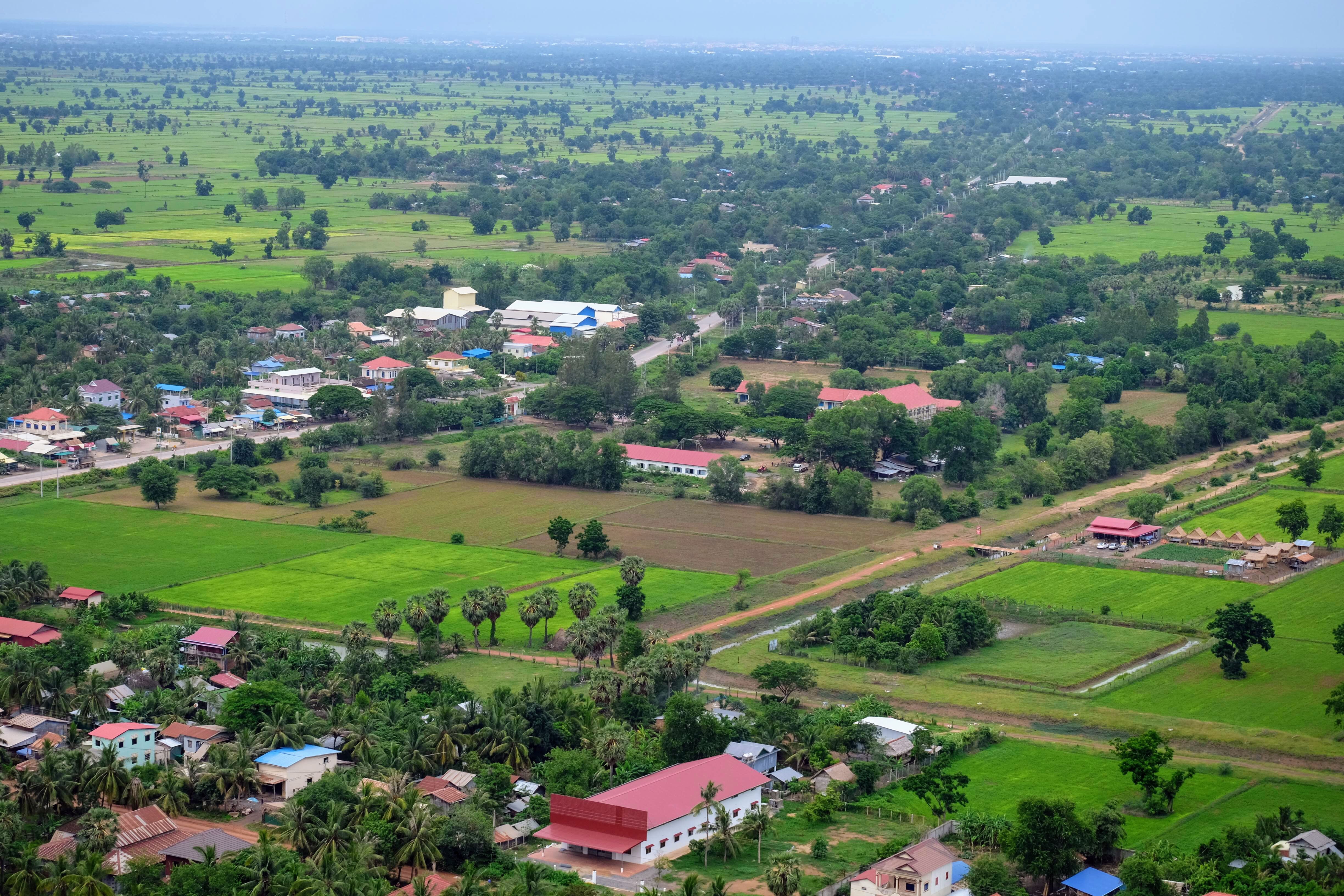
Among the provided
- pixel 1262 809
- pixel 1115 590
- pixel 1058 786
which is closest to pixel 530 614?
pixel 1058 786

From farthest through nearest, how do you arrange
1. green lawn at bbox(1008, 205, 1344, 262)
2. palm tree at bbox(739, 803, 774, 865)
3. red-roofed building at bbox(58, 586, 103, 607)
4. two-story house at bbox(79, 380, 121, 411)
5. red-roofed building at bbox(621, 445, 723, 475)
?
green lawn at bbox(1008, 205, 1344, 262), two-story house at bbox(79, 380, 121, 411), red-roofed building at bbox(621, 445, 723, 475), red-roofed building at bbox(58, 586, 103, 607), palm tree at bbox(739, 803, 774, 865)

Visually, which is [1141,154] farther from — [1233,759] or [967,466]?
[1233,759]

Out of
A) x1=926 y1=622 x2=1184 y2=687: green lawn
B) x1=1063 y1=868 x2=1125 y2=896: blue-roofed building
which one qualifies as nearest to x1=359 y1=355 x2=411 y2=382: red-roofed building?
x1=926 y1=622 x2=1184 y2=687: green lawn

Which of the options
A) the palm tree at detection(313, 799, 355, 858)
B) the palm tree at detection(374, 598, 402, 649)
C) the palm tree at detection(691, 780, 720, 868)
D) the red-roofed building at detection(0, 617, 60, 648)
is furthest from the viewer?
the palm tree at detection(374, 598, 402, 649)

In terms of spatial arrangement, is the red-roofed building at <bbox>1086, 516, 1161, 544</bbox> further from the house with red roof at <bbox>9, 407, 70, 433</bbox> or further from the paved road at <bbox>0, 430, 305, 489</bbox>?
the house with red roof at <bbox>9, 407, 70, 433</bbox>

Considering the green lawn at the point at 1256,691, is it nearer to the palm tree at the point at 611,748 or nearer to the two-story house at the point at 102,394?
the palm tree at the point at 611,748

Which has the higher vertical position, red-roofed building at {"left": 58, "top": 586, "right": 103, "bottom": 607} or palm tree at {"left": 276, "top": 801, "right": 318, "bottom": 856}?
palm tree at {"left": 276, "top": 801, "right": 318, "bottom": 856}

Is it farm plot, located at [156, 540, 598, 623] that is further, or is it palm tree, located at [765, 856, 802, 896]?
farm plot, located at [156, 540, 598, 623]
